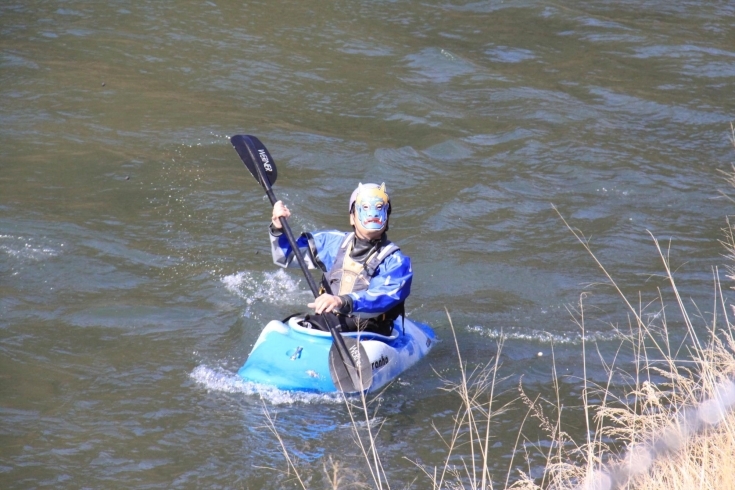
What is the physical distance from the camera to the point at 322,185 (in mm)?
8672

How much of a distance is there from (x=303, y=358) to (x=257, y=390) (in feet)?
1.09

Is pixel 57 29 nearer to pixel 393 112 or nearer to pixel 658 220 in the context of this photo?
pixel 393 112

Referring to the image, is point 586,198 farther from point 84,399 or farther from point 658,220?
point 84,399

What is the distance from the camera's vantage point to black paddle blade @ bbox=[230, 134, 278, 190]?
621cm

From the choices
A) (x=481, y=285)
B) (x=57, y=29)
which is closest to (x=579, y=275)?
(x=481, y=285)

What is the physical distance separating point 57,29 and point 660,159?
784 cm

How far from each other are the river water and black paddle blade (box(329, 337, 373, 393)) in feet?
0.41

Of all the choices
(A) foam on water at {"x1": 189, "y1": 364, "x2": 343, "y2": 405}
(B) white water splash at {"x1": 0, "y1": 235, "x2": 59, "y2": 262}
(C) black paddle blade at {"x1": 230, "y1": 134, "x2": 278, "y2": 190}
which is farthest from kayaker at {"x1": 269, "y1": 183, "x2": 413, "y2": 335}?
(B) white water splash at {"x1": 0, "y1": 235, "x2": 59, "y2": 262}

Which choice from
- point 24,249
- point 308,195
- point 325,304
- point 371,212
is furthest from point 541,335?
point 24,249

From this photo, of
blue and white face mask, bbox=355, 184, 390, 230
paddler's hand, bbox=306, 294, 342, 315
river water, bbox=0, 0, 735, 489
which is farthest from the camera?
blue and white face mask, bbox=355, 184, 390, 230

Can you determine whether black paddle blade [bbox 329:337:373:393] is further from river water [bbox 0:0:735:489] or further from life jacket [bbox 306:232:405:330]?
life jacket [bbox 306:232:405:330]

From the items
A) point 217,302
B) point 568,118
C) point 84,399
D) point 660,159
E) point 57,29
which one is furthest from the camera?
point 57,29

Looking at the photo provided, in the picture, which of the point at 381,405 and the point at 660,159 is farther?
the point at 660,159

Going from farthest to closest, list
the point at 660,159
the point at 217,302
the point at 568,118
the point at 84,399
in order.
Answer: the point at 568,118
the point at 660,159
the point at 217,302
the point at 84,399
